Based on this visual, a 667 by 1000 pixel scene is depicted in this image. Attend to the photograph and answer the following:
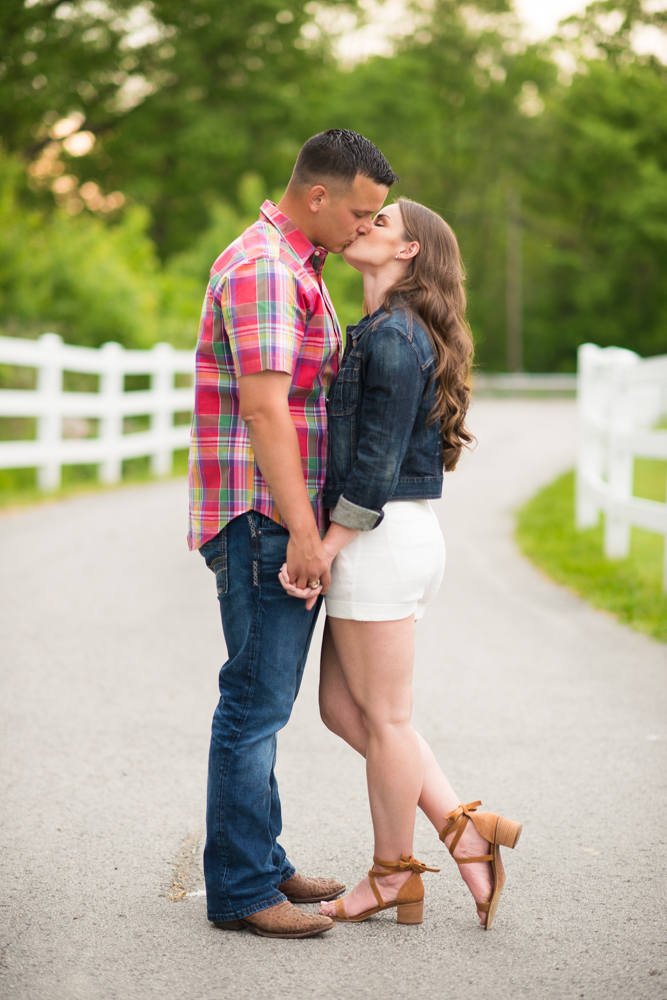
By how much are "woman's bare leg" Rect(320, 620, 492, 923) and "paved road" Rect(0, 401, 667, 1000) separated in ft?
0.62

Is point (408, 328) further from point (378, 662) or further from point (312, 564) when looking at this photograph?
point (378, 662)

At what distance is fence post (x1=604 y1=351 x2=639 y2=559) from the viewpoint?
7816 millimetres

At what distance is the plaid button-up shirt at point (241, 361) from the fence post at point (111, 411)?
10.4 metres

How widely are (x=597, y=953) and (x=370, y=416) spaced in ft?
4.88

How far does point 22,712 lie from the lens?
14.6ft

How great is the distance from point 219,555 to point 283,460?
0.34m

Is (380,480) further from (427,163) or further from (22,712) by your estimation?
(427,163)

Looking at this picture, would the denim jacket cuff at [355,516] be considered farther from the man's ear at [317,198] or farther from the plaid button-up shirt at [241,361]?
the man's ear at [317,198]

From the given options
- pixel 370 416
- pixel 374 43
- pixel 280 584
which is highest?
pixel 374 43

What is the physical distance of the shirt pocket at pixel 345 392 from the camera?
8.50 feet

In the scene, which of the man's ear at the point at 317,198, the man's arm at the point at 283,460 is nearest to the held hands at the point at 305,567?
the man's arm at the point at 283,460

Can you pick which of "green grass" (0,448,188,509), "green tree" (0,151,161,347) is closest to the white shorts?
"green grass" (0,448,188,509)

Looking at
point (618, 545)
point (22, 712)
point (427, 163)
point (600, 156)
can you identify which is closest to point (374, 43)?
point (427, 163)

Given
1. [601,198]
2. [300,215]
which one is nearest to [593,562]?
[300,215]
